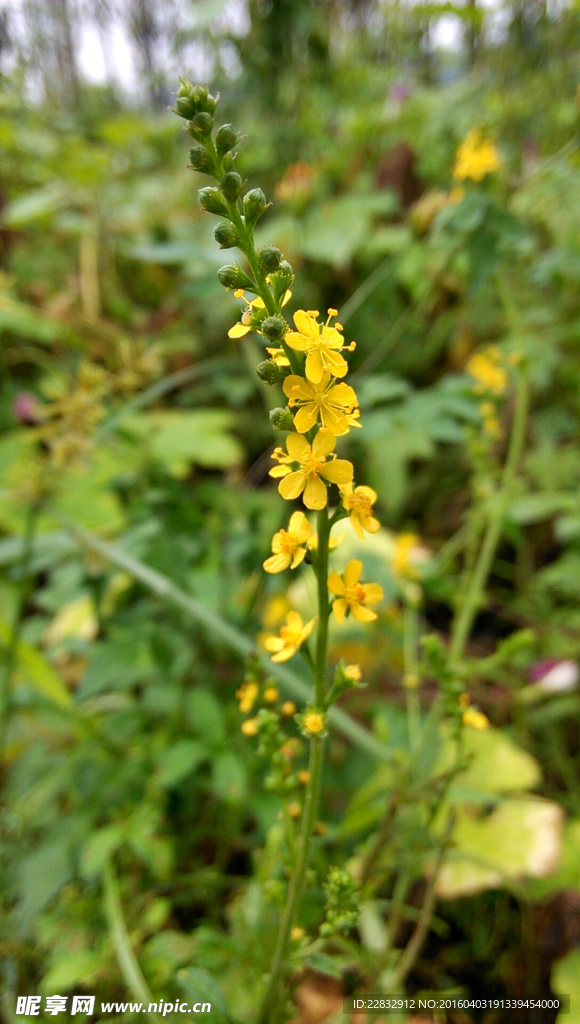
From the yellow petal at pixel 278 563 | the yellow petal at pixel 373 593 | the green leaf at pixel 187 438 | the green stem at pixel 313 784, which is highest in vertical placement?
the green leaf at pixel 187 438

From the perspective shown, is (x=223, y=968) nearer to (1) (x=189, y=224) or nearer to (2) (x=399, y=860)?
(2) (x=399, y=860)

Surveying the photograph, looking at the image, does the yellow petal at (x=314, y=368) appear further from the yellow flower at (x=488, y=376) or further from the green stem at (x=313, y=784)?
the yellow flower at (x=488, y=376)

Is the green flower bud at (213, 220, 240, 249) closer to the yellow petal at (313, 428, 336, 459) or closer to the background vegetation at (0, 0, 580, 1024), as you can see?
the yellow petal at (313, 428, 336, 459)

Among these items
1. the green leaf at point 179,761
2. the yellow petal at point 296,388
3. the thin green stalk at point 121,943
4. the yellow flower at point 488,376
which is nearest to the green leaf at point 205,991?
the thin green stalk at point 121,943

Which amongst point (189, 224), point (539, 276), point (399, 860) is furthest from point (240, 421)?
point (399, 860)

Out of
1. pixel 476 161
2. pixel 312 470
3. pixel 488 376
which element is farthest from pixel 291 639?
pixel 476 161
